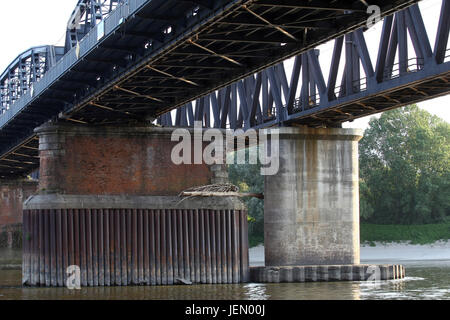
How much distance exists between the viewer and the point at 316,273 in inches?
1708

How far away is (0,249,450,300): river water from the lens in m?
37.2

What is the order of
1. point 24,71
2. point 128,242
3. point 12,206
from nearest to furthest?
point 128,242 < point 24,71 < point 12,206

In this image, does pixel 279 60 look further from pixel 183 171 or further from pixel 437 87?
pixel 183 171

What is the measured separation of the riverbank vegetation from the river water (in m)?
43.1

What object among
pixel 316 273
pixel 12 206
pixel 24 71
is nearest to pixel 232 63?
pixel 316 273

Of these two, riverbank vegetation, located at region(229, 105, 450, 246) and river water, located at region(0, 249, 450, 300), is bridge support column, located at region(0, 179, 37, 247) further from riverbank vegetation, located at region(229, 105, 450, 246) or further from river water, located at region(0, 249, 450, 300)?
river water, located at region(0, 249, 450, 300)

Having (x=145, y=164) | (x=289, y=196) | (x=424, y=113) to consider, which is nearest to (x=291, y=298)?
(x=289, y=196)

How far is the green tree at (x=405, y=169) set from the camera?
88.4 meters

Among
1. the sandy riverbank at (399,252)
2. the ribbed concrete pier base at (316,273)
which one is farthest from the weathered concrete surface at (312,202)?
the sandy riverbank at (399,252)

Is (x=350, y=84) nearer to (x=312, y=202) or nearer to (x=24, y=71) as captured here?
(x=312, y=202)

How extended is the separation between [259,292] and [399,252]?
4620 centimetres

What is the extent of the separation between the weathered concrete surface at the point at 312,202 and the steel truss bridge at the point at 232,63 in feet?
4.42

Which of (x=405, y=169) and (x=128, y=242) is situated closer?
(x=128, y=242)

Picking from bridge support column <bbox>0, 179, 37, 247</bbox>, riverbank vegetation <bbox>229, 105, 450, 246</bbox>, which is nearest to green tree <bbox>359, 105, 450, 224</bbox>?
riverbank vegetation <bbox>229, 105, 450, 246</bbox>
